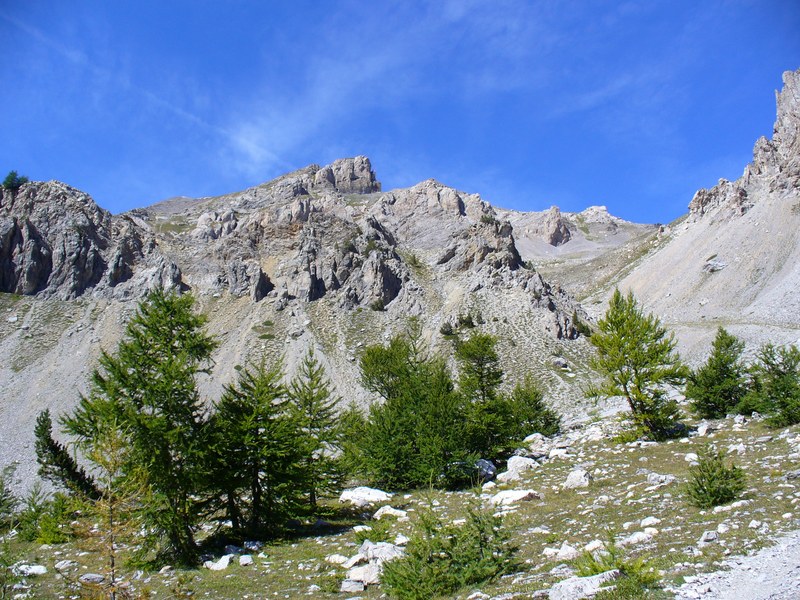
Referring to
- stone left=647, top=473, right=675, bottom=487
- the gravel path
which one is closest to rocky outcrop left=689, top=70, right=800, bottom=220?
stone left=647, top=473, right=675, bottom=487

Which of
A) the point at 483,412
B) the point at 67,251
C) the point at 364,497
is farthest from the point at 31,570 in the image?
the point at 67,251

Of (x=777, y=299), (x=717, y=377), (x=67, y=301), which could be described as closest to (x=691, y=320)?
(x=777, y=299)

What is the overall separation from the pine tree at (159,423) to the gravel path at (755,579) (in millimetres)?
12789

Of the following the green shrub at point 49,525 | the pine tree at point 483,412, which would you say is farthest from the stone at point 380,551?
the pine tree at point 483,412

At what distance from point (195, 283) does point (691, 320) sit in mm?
86413

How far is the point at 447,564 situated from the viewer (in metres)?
9.62

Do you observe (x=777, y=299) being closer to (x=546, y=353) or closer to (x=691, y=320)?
(x=691, y=320)

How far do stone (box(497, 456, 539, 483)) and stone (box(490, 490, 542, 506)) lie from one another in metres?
4.05

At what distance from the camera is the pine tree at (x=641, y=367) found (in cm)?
2319

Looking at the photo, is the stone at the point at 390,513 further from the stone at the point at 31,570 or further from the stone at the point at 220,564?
the stone at the point at 31,570

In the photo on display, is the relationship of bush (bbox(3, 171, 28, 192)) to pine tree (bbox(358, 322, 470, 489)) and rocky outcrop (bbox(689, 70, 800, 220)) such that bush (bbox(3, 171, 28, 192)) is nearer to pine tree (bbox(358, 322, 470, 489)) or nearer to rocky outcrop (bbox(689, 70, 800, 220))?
pine tree (bbox(358, 322, 470, 489))

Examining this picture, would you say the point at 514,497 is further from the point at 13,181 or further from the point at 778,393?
the point at 13,181

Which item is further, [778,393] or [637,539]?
[778,393]

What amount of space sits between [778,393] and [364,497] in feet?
60.2
